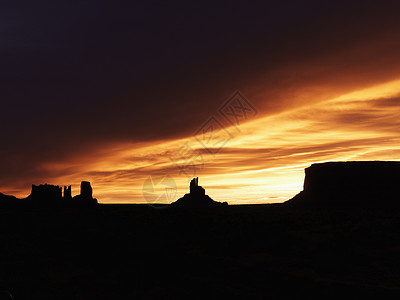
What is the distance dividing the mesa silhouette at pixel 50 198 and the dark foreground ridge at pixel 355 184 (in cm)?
4003

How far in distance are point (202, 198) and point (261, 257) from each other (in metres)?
54.8

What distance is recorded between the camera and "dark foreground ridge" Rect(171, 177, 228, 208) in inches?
3066

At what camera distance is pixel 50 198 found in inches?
2749

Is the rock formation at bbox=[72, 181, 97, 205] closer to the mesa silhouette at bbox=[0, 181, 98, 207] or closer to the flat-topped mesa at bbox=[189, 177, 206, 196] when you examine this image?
the mesa silhouette at bbox=[0, 181, 98, 207]

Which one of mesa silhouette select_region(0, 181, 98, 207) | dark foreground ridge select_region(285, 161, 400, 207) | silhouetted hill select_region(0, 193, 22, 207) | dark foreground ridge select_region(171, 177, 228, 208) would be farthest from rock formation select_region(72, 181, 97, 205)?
dark foreground ridge select_region(285, 161, 400, 207)

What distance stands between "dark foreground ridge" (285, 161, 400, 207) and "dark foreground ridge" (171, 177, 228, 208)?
53.6ft

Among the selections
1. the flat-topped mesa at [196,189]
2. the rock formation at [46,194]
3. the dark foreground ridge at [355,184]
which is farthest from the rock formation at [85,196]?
the dark foreground ridge at [355,184]

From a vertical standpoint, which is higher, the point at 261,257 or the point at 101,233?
the point at 101,233

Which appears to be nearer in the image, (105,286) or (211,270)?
(105,286)

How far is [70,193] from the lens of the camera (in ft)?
243

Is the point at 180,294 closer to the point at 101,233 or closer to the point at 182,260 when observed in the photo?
the point at 182,260

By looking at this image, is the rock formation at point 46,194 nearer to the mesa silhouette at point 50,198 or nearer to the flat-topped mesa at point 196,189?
the mesa silhouette at point 50,198

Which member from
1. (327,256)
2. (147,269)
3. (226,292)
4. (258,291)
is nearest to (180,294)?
(226,292)

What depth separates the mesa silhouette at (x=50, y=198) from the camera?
69131 mm
